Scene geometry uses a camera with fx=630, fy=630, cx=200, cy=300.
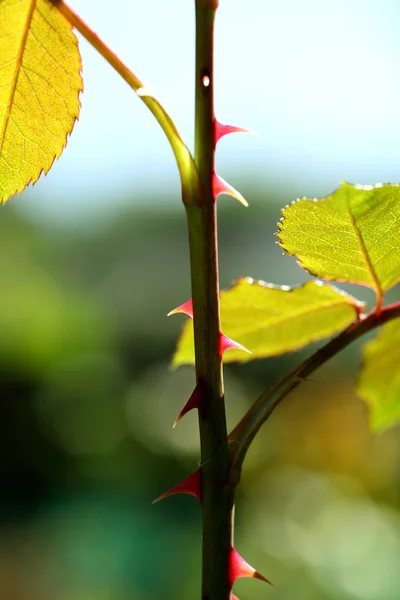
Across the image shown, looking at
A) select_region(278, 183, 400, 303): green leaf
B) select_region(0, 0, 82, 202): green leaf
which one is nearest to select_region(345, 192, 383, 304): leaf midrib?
select_region(278, 183, 400, 303): green leaf

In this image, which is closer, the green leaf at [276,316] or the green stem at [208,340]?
the green stem at [208,340]

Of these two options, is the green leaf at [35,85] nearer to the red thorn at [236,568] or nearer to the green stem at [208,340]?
the green stem at [208,340]

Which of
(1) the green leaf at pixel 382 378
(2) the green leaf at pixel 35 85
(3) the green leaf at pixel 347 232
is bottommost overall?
(1) the green leaf at pixel 382 378

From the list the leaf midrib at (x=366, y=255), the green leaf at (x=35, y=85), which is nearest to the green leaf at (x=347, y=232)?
the leaf midrib at (x=366, y=255)

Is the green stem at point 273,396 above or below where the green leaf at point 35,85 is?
below

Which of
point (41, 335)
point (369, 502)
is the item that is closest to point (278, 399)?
point (369, 502)

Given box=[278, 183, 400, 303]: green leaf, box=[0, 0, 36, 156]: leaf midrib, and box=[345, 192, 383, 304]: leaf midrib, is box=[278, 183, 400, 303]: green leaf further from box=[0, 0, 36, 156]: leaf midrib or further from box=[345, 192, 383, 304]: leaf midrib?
box=[0, 0, 36, 156]: leaf midrib

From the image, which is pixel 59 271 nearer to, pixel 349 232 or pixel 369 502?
pixel 369 502
